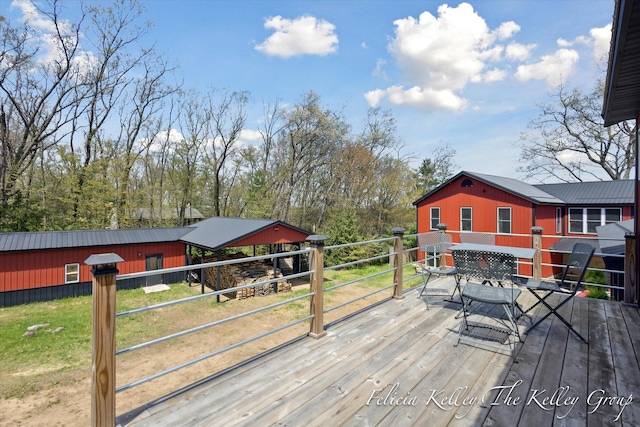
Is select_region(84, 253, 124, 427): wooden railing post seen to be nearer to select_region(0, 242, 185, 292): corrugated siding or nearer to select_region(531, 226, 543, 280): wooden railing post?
select_region(531, 226, 543, 280): wooden railing post

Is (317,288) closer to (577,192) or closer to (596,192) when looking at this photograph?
(596,192)

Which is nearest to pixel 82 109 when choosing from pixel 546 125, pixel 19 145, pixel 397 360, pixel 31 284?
pixel 19 145

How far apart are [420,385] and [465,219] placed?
43.2 feet

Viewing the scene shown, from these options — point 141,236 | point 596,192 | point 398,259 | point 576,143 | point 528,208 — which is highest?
point 576,143

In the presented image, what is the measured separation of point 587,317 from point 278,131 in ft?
67.0

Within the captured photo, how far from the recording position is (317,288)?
3.12 metres

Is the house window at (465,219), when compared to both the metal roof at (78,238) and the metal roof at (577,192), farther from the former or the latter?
the metal roof at (78,238)

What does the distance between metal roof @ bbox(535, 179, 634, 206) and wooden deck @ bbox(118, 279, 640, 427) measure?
41.8ft

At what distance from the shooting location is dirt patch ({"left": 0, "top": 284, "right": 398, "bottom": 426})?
4.62 m

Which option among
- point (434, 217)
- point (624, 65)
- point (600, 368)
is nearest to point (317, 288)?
point (600, 368)

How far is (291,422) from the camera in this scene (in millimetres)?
1828

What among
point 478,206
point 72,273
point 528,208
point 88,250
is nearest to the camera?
point 72,273

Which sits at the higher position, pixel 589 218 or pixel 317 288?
pixel 589 218

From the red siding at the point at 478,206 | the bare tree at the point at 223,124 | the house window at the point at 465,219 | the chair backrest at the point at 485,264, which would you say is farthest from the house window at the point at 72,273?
the house window at the point at 465,219
